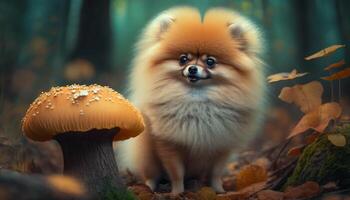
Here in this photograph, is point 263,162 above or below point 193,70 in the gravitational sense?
below

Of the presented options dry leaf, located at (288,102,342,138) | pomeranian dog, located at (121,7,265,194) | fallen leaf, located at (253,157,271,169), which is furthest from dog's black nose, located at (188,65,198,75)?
fallen leaf, located at (253,157,271,169)

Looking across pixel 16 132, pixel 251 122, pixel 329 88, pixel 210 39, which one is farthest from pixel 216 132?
pixel 16 132

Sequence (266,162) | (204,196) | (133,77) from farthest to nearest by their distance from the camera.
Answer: (266,162) → (133,77) → (204,196)

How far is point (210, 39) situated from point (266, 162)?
2.14 feet

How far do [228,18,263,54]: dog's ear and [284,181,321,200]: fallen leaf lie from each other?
463mm

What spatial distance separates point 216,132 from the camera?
154 centimetres

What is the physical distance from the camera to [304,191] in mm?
1343

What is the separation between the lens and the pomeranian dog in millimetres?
1531

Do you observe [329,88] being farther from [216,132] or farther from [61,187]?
[61,187]

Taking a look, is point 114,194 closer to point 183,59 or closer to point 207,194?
point 207,194

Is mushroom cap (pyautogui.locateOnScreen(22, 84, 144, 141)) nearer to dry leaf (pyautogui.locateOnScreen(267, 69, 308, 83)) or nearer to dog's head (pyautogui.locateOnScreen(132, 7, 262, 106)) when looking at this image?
dog's head (pyautogui.locateOnScreen(132, 7, 262, 106))

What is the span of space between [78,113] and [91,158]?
164 mm

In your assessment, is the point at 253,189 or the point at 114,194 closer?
the point at 114,194

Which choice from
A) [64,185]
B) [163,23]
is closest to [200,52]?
[163,23]
